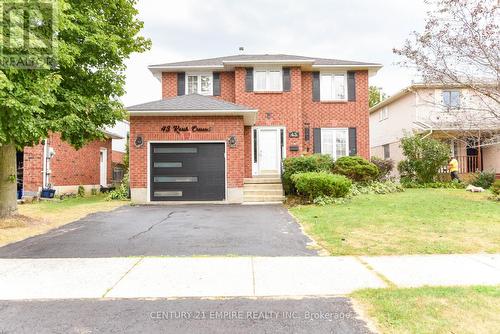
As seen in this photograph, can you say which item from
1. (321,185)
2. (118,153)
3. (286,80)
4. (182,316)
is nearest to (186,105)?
(286,80)

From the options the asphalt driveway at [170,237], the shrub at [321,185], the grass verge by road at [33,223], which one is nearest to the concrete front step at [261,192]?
the shrub at [321,185]

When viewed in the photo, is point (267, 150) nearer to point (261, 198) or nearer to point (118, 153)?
point (261, 198)

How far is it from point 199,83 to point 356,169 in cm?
904

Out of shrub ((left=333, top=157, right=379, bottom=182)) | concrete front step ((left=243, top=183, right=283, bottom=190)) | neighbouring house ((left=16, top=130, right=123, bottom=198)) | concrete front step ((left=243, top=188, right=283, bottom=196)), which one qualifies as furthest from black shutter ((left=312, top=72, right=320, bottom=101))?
neighbouring house ((left=16, top=130, right=123, bottom=198))

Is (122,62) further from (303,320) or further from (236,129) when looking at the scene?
(303,320)

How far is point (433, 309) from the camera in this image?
3146 mm

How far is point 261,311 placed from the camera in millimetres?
3270

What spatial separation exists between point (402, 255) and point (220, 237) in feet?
11.0

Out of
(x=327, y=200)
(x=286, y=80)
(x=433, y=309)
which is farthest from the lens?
(x=286, y=80)

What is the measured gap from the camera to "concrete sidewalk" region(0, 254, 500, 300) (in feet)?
12.5

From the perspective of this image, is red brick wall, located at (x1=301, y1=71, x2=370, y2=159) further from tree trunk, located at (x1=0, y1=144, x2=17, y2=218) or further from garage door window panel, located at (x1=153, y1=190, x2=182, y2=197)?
tree trunk, located at (x1=0, y1=144, x2=17, y2=218)

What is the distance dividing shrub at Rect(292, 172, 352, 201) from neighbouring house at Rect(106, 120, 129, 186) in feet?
48.9

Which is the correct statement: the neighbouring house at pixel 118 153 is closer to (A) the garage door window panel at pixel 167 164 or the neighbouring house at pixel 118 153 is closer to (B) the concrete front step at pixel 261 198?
(A) the garage door window panel at pixel 167 164

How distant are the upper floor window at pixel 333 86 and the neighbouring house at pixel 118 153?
43.9 ft
